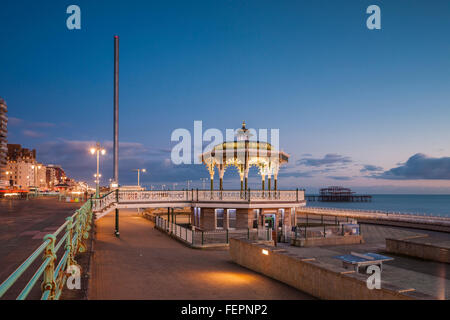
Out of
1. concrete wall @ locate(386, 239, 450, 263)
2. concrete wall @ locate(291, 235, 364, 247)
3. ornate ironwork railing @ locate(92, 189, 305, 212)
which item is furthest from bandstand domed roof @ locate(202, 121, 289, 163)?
concrete wall @ locate(386, 239, 450, 263)

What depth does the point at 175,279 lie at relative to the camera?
11852 millimetres

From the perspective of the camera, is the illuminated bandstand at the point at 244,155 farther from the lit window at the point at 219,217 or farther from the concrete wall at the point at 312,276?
the concrete wall at the point at 312,276

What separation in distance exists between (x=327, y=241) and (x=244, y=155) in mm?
9765

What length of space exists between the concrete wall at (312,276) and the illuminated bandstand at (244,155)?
14.0 m

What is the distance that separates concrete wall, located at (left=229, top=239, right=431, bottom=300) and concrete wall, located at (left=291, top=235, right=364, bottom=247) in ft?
32.8

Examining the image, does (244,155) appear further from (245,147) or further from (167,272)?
(167,272)

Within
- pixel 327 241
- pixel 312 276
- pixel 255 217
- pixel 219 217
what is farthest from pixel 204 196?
pixel 312 276

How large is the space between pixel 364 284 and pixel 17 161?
7519 inches

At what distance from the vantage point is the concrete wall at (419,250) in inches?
716

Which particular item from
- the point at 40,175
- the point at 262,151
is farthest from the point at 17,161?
the point at 262,151
